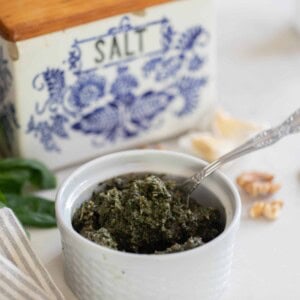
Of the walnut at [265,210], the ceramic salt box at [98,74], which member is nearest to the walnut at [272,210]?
the walnut at [265,210]

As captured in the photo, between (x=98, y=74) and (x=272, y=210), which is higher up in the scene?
(x=98, y=74)

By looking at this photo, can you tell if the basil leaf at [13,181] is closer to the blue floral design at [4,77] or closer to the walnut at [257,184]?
the blue floral design at [4,77]

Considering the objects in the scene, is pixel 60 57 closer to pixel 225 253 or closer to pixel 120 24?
pixel 120 24

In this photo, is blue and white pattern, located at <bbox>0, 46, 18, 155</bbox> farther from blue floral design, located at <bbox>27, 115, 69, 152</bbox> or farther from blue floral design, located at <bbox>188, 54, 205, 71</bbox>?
blue floral design, located at <bbox>188, 54, 205, 71</bbox>

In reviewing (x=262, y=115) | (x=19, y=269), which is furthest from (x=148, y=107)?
(x=19, y=269)

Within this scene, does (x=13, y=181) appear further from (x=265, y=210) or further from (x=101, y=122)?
(x=265, y=210)

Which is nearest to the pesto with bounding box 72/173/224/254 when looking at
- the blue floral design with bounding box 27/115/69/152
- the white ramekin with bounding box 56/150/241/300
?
the white ramekin with bounding box 56/150/241/300
